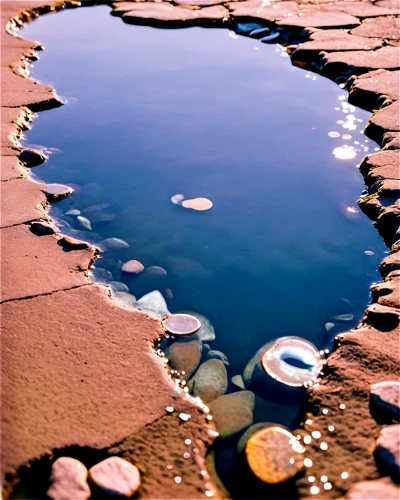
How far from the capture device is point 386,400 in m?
1.53

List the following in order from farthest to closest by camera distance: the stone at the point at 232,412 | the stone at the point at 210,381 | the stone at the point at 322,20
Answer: the stone at the point at 322,20, the stone at the point at 210,381, the stone at the point at 232,412

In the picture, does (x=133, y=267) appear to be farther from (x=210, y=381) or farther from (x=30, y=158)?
(x=30, y=158)

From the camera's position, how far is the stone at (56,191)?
2.62 metres

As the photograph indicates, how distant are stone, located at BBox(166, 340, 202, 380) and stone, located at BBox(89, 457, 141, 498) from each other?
0.40 meters

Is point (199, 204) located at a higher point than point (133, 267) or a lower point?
higher

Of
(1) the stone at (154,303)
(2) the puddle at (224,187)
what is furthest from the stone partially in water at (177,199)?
(1) the stone at (154,303)

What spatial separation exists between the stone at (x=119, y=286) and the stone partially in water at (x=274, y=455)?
827 mm

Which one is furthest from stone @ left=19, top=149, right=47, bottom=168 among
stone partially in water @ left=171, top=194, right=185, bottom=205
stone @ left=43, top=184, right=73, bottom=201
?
stone partially in water @ left=171, top=194, right=185, bottom=205

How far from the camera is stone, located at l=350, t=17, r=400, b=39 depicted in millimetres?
4395

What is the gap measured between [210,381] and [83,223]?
111cm

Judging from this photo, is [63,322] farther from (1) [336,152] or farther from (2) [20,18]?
(2) [20,18]

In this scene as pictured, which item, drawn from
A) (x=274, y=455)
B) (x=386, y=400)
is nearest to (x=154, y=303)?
(x=274, y=455)

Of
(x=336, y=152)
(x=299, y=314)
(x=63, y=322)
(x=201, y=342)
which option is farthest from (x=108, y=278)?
(x=336, y=152)

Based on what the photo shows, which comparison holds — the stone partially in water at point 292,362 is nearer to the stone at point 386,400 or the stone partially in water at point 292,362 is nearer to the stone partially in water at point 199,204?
the stone at point 386,400
